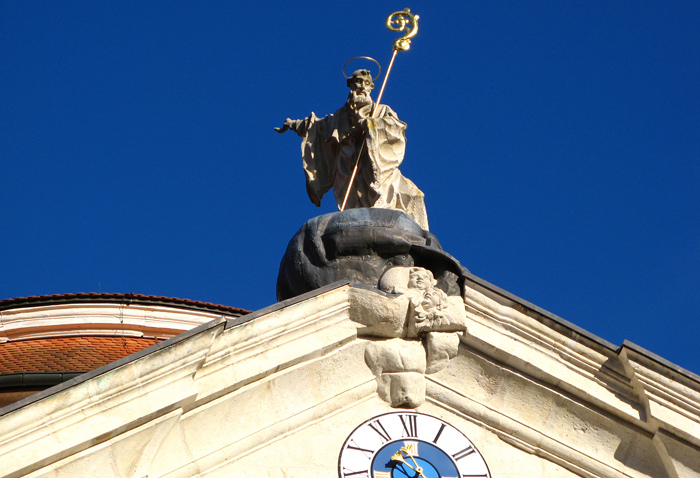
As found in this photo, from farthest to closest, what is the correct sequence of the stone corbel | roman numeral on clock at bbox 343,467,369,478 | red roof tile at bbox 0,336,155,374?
red roof tile at bbox 0,336,155,374 → the stone corbel → roman numeral on clock at bbox 343,467,369,478

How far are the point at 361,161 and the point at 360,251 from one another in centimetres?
173

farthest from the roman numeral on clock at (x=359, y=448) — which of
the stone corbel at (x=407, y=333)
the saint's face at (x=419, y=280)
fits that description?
the saint's face at (x=419, y=280)

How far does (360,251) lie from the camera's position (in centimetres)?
1279

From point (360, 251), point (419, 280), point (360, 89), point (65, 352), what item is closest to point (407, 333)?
point (419, 280)

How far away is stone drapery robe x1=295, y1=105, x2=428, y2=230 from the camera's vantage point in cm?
1420

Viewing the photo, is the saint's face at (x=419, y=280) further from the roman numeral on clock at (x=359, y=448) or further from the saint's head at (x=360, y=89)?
the saint's head at (x=360, y=89)

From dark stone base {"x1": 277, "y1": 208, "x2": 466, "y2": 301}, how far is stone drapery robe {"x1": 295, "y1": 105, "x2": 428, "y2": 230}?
113 cm

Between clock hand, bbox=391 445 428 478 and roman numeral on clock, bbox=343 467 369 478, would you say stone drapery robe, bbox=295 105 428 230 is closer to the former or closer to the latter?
clock hand, bbox=391 445 428 478

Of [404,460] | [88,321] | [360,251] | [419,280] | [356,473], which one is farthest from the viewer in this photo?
[88,321]

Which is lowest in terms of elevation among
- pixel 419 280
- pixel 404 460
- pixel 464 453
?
pixel 404 460

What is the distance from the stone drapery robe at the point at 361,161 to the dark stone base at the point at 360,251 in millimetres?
1133

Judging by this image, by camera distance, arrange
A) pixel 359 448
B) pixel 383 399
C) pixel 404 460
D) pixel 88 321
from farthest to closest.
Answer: pixel 88 321 < pixel 383 399 < pixel 359 448 < pixel 404 460

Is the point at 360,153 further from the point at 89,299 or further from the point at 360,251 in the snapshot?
the point at 89,299

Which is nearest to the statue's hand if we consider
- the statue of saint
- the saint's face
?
the statue of saint
